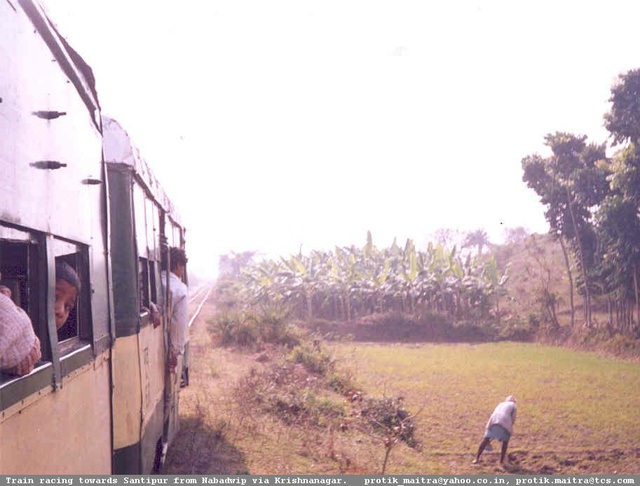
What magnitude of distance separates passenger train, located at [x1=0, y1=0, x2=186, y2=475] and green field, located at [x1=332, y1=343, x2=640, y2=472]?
4.57 meters

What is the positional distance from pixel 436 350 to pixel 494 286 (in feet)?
18.1

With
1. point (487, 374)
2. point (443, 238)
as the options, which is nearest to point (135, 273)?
point (487, 374)

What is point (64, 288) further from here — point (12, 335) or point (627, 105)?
point (627, 105)

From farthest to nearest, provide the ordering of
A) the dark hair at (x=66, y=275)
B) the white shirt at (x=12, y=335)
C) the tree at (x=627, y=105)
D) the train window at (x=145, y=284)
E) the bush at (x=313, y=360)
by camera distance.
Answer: the tree at (x=627, y=105) → the bush at (x=313, y=360) → the train window at (x=145, y=284) → the dark hair at (x=66, y=275) → the white shirt at (x=12, y=335)

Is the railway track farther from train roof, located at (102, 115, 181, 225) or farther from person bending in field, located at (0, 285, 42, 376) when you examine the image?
person bending in field, located at (0, 285, 42, 376)

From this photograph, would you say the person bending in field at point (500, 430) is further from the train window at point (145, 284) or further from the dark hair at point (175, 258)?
the train window at point (145, 284)

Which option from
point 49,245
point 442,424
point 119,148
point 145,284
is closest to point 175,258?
point 145,284

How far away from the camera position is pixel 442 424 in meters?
9.45

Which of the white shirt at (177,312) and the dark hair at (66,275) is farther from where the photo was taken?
the white shirt at (177,312)

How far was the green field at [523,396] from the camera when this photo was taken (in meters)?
8.01

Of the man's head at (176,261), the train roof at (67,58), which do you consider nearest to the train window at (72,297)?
the train roof at (67,58)

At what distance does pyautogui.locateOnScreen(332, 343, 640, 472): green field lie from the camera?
8008mm

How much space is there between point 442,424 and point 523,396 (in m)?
2.86

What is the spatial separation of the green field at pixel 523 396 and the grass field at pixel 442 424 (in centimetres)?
2
